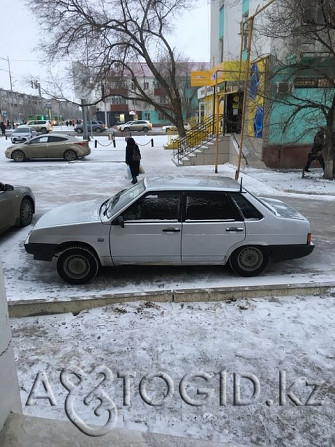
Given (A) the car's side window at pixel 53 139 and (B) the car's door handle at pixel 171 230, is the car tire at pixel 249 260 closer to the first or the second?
(B) the car's door handle at pixel 171 230

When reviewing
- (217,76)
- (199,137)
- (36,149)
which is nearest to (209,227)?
(217,76)

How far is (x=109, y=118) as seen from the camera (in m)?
77.8

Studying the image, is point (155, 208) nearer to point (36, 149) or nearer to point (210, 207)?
point (210, 207)

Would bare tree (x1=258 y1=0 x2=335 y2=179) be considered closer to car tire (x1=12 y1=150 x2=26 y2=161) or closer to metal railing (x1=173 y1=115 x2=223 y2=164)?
metal railing (x1=173 y1=115 x2=223 y2=164)

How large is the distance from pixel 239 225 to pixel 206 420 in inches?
115

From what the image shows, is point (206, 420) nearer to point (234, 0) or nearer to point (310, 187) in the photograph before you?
point (310, 187)

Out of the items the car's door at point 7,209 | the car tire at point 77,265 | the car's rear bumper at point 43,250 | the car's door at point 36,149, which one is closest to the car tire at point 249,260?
the car tire at point 77,265

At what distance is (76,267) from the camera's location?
526 centimetres

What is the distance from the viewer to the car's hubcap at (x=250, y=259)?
17.9 ft

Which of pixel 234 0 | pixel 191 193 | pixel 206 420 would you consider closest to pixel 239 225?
pixel 191 193

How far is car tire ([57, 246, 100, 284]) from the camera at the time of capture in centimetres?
520

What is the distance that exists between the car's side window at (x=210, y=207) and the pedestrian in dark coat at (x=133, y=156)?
7429 mm

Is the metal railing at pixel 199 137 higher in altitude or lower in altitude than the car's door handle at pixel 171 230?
higher

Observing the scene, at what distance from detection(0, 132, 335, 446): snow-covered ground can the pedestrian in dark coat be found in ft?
24.0
